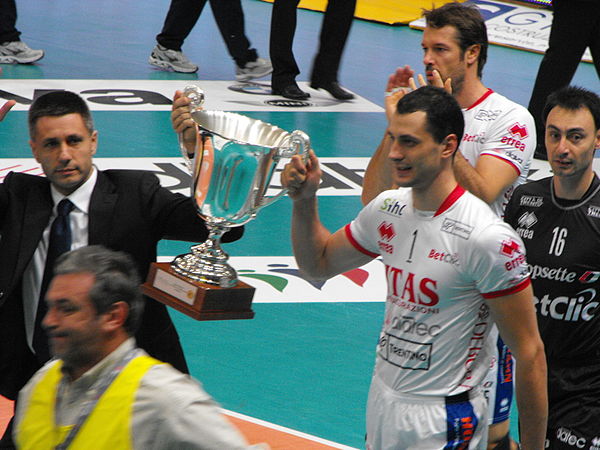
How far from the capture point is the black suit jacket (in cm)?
367

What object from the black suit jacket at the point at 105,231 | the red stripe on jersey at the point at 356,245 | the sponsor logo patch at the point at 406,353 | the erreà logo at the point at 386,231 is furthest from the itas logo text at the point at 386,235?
the black suit jacket at the point at 105,231

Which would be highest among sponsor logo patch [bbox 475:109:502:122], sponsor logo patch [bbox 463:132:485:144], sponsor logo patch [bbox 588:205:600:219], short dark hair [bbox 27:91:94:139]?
sponsor logo patch [bbox 475:109:502:122]

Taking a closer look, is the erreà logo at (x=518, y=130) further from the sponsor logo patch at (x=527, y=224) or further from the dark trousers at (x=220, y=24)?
the dark trousers at (x=220, y=24)

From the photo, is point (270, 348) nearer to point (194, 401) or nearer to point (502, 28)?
point (194, 401)

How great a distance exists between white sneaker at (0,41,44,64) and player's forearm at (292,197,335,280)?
886 centimetres

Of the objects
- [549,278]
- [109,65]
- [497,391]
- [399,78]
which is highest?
[399,78]

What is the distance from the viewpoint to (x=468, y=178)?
13.4 ft

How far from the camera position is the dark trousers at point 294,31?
1091 cm

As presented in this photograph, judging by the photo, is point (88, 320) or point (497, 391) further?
point (497, 391)

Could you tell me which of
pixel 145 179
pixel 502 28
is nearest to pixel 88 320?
pixel 145 179

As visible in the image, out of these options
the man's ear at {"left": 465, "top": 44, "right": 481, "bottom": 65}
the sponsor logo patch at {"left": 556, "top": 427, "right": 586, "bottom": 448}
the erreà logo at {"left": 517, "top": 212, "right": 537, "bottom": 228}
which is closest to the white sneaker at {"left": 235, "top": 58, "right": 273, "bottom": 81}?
the man's ear at {"left": 465, "top": 44, "right": 481, "bottom": 65}

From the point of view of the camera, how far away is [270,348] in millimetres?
6051

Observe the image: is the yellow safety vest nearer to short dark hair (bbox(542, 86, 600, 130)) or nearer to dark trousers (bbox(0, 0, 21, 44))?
short dark hair (bbox(542, 86, 600, 130))

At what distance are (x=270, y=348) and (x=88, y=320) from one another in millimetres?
3508
